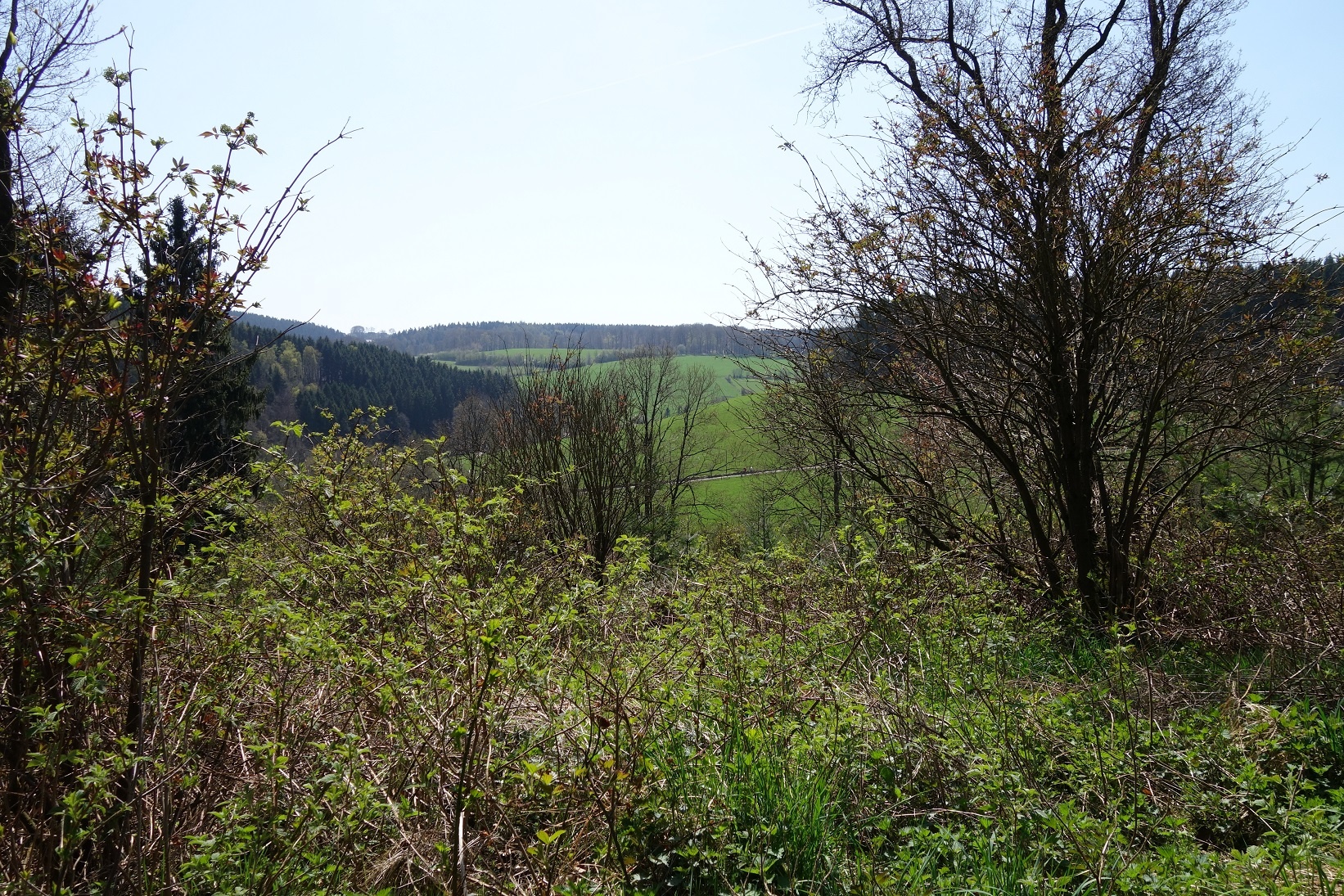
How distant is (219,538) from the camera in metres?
4.18

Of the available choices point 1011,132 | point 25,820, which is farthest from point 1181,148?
point 25,820

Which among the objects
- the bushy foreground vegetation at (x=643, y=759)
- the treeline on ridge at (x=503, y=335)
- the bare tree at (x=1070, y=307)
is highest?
the treeline on ridge at (x=503, y=335)

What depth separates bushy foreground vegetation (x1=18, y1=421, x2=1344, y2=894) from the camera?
2.56 metres

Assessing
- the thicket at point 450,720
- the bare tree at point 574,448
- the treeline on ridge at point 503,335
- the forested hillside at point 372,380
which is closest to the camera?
the thicket at point 450,720

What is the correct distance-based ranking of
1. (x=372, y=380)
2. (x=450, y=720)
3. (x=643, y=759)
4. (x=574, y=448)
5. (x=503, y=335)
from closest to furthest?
(x=450, y=720)
(x=643, y=759)
(x=574, y=448)
(x=372, y=380)
(x=503, y=335)

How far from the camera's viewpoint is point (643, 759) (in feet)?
10.2

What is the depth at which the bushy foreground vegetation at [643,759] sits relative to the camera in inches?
101

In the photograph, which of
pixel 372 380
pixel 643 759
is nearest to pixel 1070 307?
pixel 643 759

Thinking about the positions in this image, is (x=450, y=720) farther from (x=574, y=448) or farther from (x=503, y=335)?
(x=503, y=335)

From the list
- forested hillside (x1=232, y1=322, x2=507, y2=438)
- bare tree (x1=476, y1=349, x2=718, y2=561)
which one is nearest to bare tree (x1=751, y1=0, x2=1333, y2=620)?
bare tree (x1=476, y1=349, x2=718, y2=561)

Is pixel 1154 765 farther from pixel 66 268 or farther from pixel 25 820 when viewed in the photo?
pixel 66 268

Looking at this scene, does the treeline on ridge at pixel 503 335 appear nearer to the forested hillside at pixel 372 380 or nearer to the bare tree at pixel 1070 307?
the forested hillside at pixel 372 380

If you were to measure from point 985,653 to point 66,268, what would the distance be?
4979mm

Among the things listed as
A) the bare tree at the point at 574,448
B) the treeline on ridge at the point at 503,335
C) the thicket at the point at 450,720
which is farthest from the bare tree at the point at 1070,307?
the treeline on ridge at the point at 503,335
